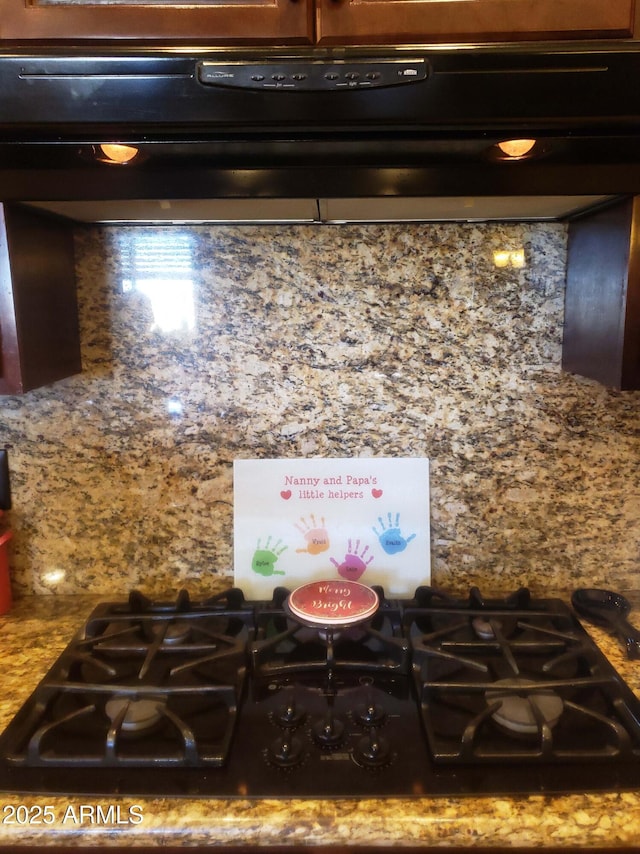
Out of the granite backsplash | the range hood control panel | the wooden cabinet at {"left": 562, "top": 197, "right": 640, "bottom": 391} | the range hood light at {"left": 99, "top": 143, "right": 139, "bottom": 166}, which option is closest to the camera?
the range hood control panel

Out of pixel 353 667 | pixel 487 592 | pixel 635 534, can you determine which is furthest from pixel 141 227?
pixel 635 534

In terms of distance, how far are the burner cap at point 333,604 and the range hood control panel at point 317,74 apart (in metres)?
0.77

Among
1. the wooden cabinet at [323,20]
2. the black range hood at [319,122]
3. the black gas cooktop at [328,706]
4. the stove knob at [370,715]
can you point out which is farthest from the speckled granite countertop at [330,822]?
the wooden cabinet at [323,20]

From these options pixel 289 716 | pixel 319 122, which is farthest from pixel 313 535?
pixel 319 122

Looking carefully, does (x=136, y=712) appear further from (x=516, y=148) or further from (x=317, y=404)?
(x=516, y=148)

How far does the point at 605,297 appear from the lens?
941 millimetres

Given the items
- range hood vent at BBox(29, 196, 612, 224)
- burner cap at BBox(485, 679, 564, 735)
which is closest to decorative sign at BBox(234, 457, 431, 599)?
burner cap at BBox(485, 679, 564, 735)

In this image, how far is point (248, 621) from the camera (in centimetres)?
108

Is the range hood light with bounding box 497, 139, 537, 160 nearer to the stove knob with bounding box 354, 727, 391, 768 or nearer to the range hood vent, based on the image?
the range hood vent

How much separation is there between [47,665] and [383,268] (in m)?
0.95

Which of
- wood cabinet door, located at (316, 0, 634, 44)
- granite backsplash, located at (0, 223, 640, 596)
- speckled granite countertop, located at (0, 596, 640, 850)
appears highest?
wood cabinet door, located at (316, 0, 634, 44)

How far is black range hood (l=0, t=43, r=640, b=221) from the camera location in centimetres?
65

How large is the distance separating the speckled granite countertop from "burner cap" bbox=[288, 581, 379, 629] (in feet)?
0.92

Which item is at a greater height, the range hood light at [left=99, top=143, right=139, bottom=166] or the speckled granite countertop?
the range hood light at [left=99, top=143, right=139, bottom=166]
